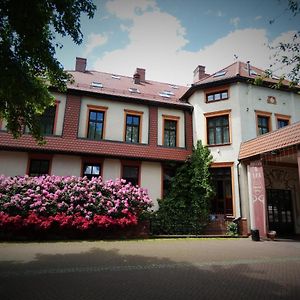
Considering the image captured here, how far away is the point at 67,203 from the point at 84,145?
169 inches

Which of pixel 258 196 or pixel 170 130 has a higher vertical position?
pixel 170 130

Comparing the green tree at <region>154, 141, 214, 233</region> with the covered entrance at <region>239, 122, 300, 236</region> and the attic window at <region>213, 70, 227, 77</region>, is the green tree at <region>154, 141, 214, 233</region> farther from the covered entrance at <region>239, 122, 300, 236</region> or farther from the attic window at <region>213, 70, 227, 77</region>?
the attic window at <region>213, 70, 227, 77</region>

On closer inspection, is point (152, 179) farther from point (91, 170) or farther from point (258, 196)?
point (258, 196)

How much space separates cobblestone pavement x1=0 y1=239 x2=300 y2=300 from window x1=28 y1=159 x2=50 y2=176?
569cm

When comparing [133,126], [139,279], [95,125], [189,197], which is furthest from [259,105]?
[139,279]

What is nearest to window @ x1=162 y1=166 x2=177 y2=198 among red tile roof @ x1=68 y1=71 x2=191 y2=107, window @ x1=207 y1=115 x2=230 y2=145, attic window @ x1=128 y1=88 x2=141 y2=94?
window @ x1=207 y1=115 x2=230 y2=145

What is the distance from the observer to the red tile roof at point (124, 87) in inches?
682

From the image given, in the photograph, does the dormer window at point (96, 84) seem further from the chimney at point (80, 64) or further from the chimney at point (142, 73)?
the chimney at point (142, 73)

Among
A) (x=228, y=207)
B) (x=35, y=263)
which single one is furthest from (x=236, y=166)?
(x=35, y=263)

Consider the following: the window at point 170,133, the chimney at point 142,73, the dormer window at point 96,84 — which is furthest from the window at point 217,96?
the chimney at point 142,73

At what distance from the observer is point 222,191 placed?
16047 mm

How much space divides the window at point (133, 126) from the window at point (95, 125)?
1648 millimetres

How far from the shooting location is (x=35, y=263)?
7.15 metres

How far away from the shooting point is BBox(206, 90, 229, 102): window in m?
17.2
